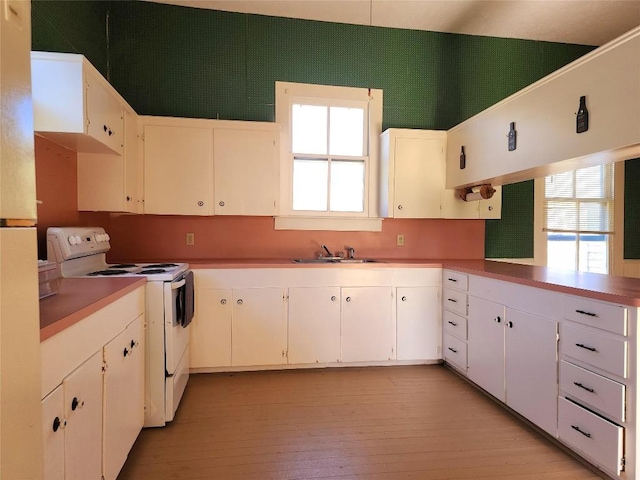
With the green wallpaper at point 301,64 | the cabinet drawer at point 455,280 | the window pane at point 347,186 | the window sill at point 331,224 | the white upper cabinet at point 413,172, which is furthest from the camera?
the window pane at point 347,186

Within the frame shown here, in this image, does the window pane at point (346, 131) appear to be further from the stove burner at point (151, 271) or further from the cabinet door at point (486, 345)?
the stove burner at point (151, 271)

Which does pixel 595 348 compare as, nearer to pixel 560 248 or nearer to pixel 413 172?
pixel 413 172

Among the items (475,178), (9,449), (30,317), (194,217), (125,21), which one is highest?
(125,21)

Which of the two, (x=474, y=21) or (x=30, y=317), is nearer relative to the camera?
(x=30, y=317)

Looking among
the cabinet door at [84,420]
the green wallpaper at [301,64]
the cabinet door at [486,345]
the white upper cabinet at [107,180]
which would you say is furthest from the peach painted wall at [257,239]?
the cabinet door at [84,420]

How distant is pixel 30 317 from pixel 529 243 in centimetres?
410

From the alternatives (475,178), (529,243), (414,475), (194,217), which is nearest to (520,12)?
(475,178)

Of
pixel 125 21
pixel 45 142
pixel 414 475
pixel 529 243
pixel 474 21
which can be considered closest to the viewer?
pixel 414 475

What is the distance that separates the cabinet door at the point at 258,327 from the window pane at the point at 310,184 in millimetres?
953

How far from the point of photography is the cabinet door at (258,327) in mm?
2961

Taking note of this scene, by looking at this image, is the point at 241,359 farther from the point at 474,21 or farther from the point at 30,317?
the point at 474,21

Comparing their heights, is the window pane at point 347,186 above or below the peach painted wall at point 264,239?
above

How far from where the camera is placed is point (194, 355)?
Result: 292 centimetres

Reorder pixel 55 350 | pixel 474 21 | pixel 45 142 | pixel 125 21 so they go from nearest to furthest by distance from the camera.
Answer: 1. pixel 55 350
2. pixel 45 142
3. pixel 125 21
4. pixel 474 21
